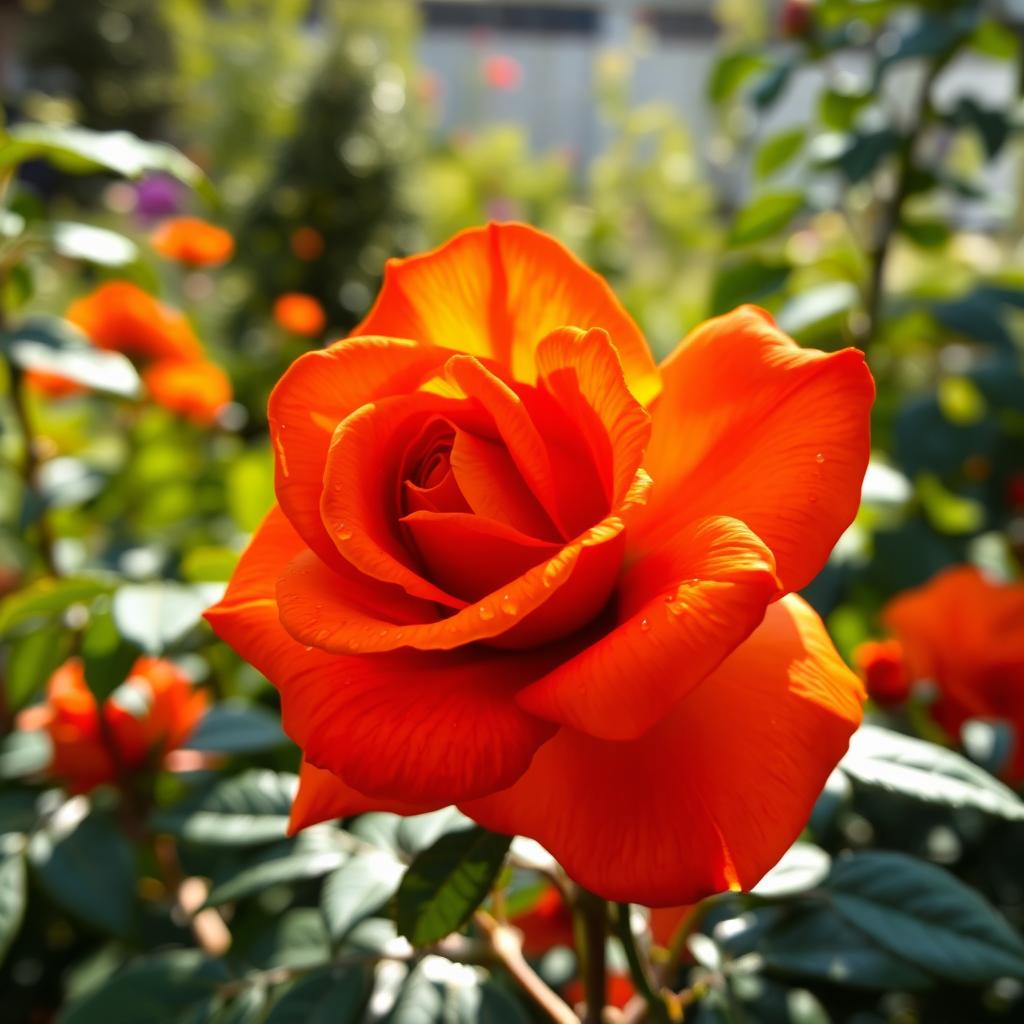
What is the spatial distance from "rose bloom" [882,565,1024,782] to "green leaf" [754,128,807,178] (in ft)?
1.94

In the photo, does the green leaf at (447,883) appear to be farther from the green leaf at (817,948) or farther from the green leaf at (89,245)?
the green leaf at (89,245)

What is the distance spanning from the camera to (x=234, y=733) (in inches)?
22.7

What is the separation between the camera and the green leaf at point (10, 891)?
524 millimetres

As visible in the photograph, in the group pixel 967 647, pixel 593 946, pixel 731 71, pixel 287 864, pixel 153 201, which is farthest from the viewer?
pixel 153 201

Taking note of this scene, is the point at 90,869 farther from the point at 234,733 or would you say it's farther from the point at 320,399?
the point at 320,399

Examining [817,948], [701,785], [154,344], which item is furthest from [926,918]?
[154,344]

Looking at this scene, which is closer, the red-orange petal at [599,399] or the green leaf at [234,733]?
A: the red-orange petal at [599,399]

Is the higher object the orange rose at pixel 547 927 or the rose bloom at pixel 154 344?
the rose bloom at pixel 154 344

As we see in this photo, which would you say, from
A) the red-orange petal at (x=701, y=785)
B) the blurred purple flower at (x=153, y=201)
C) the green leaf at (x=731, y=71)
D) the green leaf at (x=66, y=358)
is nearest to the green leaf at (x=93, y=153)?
the green leaf at (x=66, y=358)

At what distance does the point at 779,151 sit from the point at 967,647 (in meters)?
0.66

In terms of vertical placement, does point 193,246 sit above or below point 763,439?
below

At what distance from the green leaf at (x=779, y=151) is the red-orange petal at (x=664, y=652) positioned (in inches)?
35.8

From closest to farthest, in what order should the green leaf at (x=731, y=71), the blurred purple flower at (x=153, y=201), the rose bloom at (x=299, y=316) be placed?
the green leaf at (x=731, y=71) → the rose bloom at (x=299, y=316) → the blurred purple flower at (x=153, y=201)

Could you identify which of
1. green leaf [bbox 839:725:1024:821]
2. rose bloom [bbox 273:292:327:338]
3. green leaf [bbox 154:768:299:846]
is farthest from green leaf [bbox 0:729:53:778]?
rose bloom [bbox 273:292:327:338]
